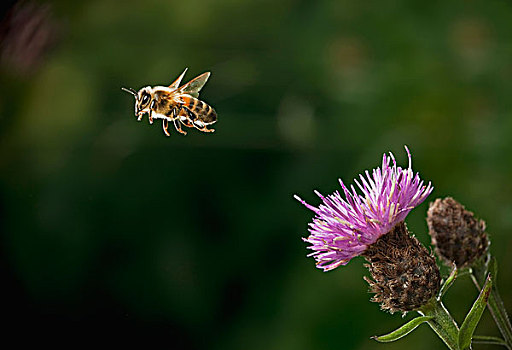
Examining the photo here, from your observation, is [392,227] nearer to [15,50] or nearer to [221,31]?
[15,50]

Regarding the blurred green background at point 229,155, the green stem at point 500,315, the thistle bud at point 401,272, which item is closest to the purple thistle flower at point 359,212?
the thistle bud at point 401,272

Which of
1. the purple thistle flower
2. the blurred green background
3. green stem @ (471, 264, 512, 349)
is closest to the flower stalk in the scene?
green stem @ (471, 264, 512, 349)

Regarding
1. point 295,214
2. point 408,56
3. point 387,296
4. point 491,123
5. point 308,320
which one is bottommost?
point 387,296

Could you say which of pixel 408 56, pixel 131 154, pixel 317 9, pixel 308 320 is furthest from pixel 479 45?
pixel 131 154

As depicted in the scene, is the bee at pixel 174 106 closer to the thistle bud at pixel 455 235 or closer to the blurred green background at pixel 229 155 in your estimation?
A: the thistle bud at pixel 455 235

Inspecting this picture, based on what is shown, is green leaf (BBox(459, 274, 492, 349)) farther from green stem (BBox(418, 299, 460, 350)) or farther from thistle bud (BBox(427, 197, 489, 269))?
thistle bud (BBox(427, 197, 489, 269))

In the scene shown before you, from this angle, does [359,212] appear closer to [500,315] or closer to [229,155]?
[500,315]

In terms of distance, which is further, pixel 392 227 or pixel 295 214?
pixel 295 214
